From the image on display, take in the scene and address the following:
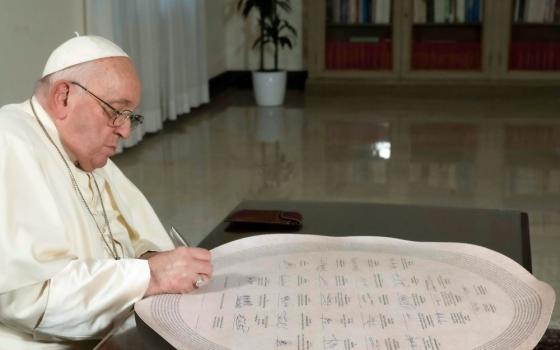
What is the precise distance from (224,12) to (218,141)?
315cm

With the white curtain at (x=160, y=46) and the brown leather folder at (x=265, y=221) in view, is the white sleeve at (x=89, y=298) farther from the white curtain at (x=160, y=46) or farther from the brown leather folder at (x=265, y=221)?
the white curtain at (x=160, y=46)

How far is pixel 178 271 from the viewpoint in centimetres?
132

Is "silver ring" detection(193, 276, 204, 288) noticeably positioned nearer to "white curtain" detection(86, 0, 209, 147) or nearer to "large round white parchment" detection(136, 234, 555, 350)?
"large round white parchment" detection(136, 234, 555, 350)

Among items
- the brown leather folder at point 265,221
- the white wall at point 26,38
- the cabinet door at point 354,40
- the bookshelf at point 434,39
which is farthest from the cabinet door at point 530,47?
the brown leather folder at point 265,221

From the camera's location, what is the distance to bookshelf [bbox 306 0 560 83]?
28.1 feet

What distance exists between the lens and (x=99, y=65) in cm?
149

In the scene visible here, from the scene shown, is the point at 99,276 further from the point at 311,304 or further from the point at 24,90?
the point at 24,90

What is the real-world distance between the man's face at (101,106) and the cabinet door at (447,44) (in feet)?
24.5

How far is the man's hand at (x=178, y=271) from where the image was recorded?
4.29 feet

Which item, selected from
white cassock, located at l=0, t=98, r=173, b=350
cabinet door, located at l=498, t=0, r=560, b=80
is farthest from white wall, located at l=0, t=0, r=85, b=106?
cabinet door, located at l=498, t=0, r=560, b=80

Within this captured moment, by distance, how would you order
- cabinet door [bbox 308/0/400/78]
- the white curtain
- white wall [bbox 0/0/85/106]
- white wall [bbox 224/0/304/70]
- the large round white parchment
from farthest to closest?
1. white wall [bbox 224/0/304/70]
2. cabinet door [bbox 308/0/400/78]
3. the white curtain
4. white wall [bbox 0/0/85/106]
5. the large round white parchment

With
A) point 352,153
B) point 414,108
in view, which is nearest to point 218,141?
point 352,153

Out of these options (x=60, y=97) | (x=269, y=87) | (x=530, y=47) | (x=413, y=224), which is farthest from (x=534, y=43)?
(x=60, y=97)

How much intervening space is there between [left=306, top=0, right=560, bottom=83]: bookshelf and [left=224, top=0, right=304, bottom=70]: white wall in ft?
0.92
